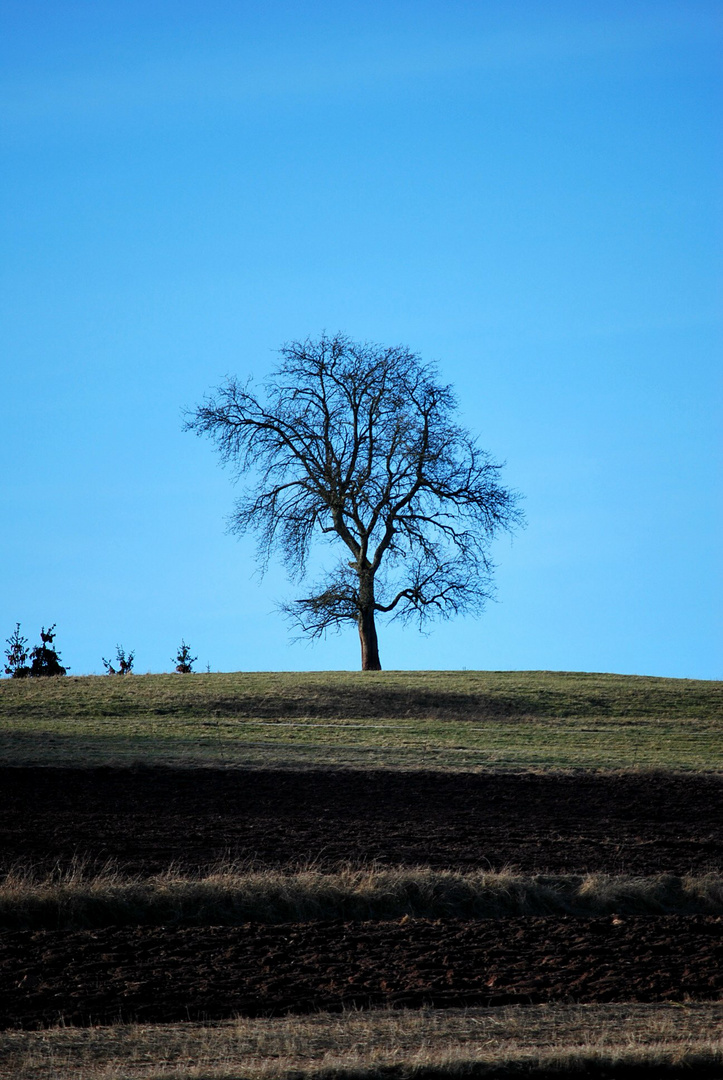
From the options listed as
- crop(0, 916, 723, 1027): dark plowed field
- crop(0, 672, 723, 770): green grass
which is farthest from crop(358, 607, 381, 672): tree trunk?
crop(0, 916, 723, 1027): dark plowed field

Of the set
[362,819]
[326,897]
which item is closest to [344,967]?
[326,897]

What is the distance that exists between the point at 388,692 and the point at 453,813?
13491 millimetres

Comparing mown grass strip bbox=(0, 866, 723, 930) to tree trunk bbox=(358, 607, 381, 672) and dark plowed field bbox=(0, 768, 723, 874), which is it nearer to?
dark plowed field bbox=(0, 768, 723, 874)

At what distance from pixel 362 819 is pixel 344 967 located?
6608mm

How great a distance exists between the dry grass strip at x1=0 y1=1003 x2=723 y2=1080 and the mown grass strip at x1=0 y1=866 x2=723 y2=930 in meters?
2.92

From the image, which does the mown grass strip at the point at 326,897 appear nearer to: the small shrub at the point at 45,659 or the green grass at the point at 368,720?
the green grass at the point at 368,720

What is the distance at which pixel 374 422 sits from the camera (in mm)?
35719

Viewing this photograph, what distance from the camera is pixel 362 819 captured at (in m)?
14.5

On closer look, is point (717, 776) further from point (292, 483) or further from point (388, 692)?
point (292, 483)

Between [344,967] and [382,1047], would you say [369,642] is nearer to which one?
[344,967]

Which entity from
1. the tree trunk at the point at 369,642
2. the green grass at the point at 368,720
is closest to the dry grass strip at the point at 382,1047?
the green grass at the point at 368,720

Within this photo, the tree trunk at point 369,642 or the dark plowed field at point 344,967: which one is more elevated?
the tree trunk at point 369,642

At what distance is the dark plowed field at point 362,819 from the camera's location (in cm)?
1199

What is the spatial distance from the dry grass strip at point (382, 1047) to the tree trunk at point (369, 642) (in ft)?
94.2
